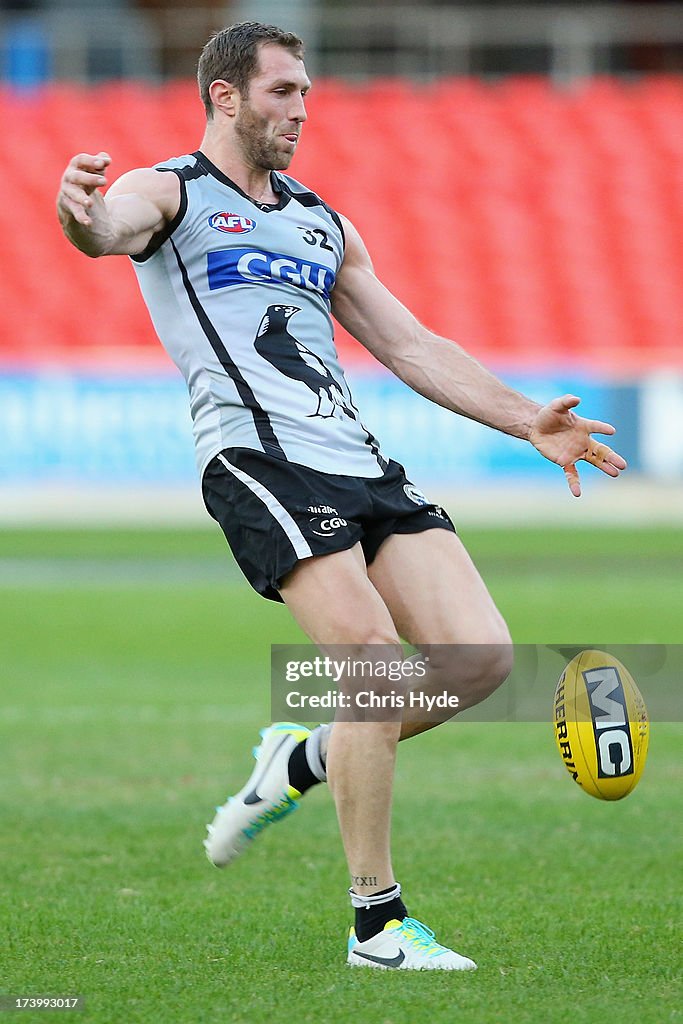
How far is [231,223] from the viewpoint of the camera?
4.68 m

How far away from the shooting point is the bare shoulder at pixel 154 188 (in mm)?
4511

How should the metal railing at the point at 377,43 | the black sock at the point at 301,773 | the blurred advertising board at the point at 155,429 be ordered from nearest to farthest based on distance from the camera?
the black sock at the point at 301,773 < the blurred advertising board at the point at 155,429 < the metal railing at the point at 377,43

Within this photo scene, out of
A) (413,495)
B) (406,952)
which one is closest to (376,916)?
(406,952)

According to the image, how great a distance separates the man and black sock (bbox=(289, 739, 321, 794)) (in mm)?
45

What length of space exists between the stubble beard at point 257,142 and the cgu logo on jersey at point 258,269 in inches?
11.0

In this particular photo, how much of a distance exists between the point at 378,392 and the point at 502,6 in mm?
8382

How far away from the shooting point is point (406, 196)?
2434 cm

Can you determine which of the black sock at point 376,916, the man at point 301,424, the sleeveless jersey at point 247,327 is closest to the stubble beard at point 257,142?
the man at point 301,424

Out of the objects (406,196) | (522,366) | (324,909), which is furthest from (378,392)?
(324,909)

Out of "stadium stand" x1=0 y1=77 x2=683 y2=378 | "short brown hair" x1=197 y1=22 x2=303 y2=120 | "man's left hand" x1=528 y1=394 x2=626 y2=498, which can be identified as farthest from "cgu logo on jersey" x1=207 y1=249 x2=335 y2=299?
"stadium stand" x1=0 y1=77 x2=683 y2=378

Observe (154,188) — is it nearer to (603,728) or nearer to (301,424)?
(301,424)

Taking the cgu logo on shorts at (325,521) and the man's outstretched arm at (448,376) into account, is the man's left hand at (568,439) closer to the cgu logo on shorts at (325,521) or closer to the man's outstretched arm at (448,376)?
the man's outstretched arm at (448,376)

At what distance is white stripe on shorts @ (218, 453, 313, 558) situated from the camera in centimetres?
437

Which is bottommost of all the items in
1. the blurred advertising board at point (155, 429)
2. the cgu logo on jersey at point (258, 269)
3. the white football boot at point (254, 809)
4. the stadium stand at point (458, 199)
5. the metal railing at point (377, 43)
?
the white football boot at point (254, 809)
